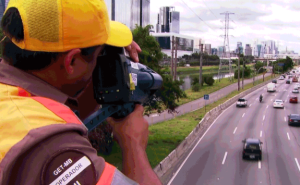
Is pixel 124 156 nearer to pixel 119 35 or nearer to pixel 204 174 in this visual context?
pixel 119 35

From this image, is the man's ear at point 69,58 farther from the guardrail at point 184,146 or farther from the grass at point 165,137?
the guardrail at point 184,146

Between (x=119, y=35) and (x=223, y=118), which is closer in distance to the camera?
(x=119, y=35)

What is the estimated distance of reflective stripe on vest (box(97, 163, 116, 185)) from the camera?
0.94m

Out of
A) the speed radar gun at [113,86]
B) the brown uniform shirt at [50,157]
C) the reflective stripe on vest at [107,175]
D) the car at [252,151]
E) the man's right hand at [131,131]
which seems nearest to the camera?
the brown uniform shirt at [50,157]

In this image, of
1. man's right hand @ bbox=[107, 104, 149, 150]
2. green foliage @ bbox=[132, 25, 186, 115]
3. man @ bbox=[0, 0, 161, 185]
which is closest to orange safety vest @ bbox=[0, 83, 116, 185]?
man @ bbox=[0, 0, 161, 185]

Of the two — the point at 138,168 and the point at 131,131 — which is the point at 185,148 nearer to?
the point at 131,131

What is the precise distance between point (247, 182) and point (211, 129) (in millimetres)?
11927

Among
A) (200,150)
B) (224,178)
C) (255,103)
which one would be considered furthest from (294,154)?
(255,103)

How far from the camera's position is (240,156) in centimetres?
1883

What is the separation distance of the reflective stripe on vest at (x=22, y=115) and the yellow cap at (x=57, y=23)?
0.82 ft

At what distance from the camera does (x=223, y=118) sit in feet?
103

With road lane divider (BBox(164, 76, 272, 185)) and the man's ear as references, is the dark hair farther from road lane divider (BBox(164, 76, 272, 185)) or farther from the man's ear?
road lane divider (BBox(164, 76, 272, 185))

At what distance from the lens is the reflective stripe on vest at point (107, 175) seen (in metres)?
0.94

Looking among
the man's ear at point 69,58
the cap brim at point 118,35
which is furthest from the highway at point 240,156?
the man's ear at point 69,58
